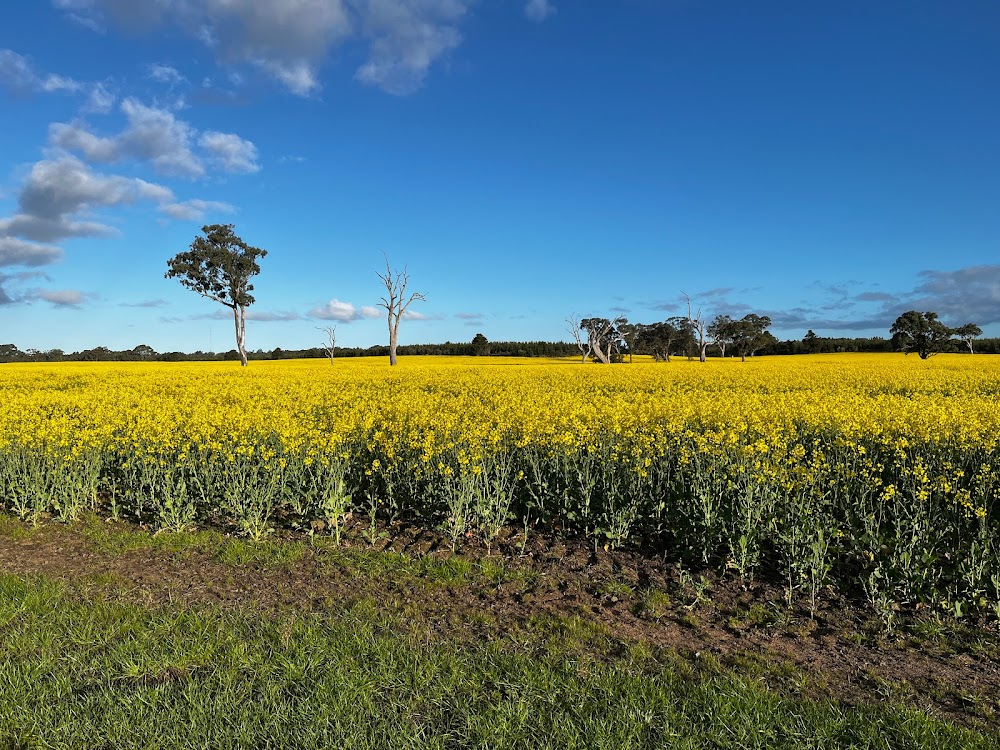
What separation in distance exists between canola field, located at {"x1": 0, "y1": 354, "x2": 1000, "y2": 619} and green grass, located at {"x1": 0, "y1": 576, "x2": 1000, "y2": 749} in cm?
189

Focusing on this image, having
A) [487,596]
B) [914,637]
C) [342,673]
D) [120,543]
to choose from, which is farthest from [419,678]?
[120,543]

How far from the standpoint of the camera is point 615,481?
7586 mm

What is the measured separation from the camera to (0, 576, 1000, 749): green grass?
3.37 meters

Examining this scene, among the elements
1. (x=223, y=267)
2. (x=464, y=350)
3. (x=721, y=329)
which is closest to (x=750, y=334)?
(x=721, y=329)

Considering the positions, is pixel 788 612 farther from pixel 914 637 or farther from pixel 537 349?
pixel 537 349

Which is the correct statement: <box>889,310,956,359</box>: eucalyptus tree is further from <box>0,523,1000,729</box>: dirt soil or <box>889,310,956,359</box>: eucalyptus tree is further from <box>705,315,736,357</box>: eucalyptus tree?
<box>0,523,1000,729</box>: dirt soil

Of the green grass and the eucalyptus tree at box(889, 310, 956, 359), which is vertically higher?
the eucalyptus tree at box(889, 310, 956, 359)

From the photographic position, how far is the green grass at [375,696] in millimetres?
3365

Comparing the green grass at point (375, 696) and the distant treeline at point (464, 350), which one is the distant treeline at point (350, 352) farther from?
the green grass at point (375, 696)

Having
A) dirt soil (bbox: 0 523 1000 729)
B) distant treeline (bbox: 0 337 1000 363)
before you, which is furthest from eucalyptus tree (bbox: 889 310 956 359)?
dirt soil (bbox: 0 523 1000 729)

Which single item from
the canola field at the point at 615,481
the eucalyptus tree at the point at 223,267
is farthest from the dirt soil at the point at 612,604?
the eucalyptus tree at the point at 223,267

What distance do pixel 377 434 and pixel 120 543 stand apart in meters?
3.48

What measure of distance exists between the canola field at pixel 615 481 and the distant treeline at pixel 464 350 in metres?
85.5

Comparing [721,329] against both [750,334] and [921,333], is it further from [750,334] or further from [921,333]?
[921,333]
